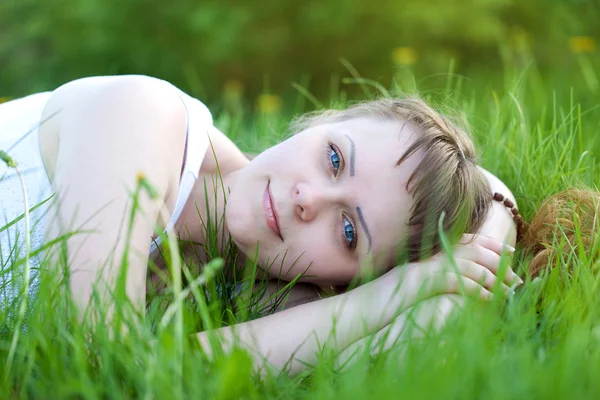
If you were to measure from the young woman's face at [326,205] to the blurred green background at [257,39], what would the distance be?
10.7 ft

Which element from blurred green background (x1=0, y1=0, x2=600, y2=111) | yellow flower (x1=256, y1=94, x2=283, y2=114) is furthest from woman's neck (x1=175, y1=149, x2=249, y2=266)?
blurred green background (x1=0, y1=0, x2=600, y2=111)

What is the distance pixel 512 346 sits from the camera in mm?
1267

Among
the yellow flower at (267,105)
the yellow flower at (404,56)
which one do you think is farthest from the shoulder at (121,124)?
the yellow flower at (404,56)

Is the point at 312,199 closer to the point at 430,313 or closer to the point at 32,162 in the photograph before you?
the point at 430,313

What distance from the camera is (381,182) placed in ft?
5.50

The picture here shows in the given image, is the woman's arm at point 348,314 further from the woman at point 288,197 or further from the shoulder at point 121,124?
the shoulder at point 121,124

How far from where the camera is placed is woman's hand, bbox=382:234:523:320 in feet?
5.18

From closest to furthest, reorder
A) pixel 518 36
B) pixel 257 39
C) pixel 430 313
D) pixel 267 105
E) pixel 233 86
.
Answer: pixel 430 313 < pixel 267 105 < pixel 257 39 < pixel 518 36 < pixel 233 86

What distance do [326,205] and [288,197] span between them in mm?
84

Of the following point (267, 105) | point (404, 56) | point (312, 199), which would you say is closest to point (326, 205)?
point (312, 199)

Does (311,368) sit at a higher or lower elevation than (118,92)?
lower

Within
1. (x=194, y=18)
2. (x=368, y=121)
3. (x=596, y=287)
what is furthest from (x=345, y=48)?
(x=596, y=287)

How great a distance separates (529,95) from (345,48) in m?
1.85

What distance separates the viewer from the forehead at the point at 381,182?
65.9 inches
